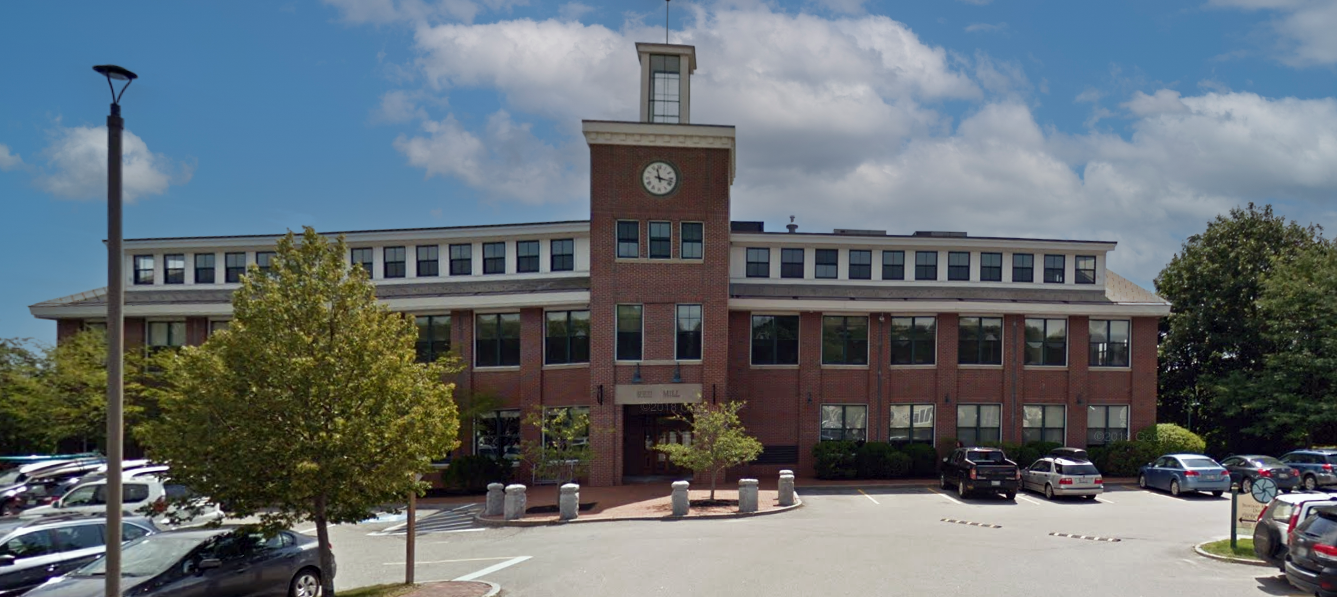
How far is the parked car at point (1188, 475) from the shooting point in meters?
27.8

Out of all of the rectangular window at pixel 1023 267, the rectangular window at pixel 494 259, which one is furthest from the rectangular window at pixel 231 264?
the rectangular window at pixel 1023 267

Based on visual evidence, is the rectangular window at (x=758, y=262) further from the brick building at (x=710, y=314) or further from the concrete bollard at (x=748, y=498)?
the concrete bollard at (x=748, y=498)

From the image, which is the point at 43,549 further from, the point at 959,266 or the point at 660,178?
the point at 959,266

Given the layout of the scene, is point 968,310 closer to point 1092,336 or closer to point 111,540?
point 1092,336

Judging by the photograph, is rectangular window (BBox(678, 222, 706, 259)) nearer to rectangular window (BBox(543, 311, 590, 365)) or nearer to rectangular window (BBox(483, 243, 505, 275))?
rectangular window (BBox(543, 311, 590, 365))

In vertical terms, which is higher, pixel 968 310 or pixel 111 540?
pixel 968 310

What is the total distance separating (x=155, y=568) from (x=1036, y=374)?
31.1 m

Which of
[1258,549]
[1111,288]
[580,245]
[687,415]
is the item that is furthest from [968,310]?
[1258,549]

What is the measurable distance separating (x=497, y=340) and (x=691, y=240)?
8.43 m

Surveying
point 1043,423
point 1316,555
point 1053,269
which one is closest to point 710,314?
point 1043,423

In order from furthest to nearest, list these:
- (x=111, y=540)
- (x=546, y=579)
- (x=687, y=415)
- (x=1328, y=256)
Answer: (x=1328, y=256), (x=687, y=415), (x=546, y=579), (x=111, y=540)

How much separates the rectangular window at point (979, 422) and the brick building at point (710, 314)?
79mm

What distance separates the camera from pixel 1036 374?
1379 inches

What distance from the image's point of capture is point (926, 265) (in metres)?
36.6
